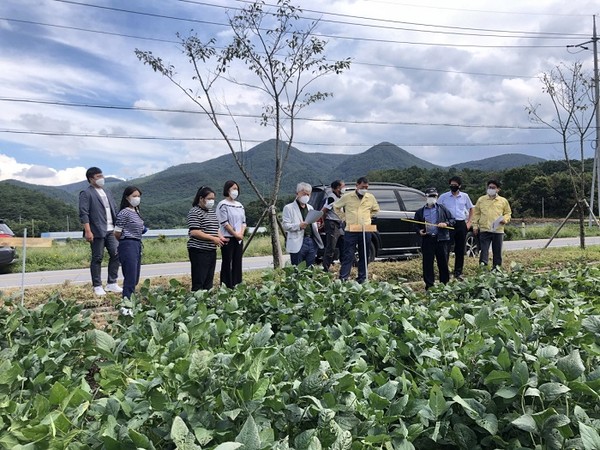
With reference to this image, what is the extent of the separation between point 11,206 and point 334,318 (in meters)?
42.0

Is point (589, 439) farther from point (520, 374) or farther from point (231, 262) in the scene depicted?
point (231, 262)

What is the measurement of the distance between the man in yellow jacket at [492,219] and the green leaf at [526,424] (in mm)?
7469

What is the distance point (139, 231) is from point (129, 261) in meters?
0.43

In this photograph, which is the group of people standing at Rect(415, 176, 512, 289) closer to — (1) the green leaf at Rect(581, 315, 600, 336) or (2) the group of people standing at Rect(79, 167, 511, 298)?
(2) the group of people standing at Rect(79, 167, 511, 298)

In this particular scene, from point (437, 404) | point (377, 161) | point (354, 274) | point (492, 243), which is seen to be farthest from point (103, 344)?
point (377, 161)

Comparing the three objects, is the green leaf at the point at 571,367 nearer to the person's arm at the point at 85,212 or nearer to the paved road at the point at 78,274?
the person's arm at the point at 85,212

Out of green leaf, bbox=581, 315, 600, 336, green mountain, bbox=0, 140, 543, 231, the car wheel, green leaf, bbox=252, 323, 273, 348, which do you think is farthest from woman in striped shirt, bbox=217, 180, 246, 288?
green mountain, bbox=0, 140, 543, 231

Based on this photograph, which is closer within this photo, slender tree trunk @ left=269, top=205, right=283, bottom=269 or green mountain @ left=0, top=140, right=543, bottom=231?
slender tree trunk @ left=269, top=205, right=283, bottom=269

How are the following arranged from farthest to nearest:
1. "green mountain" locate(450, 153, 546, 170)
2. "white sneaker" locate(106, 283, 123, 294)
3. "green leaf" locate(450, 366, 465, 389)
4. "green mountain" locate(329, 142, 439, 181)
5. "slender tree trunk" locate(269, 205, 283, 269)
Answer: "green mountain" locate(450, 153, 546, 170) → "green mountain" locate(329, 142, 439, 181) → "slender tree trunk" locate(269, 205, 283, 269) → "white sneaker" locate(106, 283, 123, 294) → "green leaf" locate(450, 366, 465, 389)

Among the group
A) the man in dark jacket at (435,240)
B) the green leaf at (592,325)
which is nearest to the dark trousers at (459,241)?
the man in dark jacket at (435,240)

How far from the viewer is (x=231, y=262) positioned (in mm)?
6875

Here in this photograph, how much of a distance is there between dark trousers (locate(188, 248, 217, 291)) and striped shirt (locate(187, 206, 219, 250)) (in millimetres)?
65

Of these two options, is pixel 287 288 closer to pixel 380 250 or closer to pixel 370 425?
pixel 370 425

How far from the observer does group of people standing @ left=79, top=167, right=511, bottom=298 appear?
6246 mm
